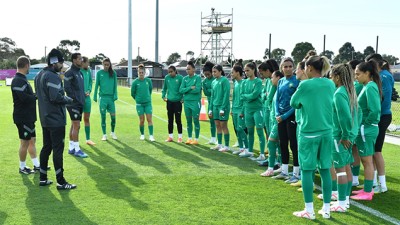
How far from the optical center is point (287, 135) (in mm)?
7062

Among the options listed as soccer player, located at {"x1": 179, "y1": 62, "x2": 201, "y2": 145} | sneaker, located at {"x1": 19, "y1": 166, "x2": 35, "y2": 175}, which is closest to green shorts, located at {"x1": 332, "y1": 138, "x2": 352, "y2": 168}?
sneaker, located at {"x1": 19, "y1": 166, "x2": 35, "y2": 175}

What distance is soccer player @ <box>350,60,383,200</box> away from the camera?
5943mm

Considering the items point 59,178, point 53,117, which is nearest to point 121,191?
point 59,178

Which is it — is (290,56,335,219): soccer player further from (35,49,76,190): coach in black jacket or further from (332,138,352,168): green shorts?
(35,49,76,190): coach in black jacket

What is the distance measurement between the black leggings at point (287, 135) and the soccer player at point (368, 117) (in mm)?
997

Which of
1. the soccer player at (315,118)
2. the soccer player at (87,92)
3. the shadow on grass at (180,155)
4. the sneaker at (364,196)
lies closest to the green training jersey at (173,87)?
the shadow on grass at (180,155)

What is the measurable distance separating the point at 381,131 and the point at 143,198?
3.61 metres

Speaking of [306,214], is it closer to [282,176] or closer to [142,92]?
[282,176]

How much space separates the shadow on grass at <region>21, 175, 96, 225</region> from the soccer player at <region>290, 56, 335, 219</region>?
2.54m

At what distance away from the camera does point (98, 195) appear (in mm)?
6277

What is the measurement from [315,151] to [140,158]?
4.85 metres

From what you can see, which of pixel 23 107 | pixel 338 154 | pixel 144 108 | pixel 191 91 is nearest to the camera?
pixel 338 154

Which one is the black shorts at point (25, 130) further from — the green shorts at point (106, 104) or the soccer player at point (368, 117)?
the soccer player at point (368, 117)

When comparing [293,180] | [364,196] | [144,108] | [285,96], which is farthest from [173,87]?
[364,196]
